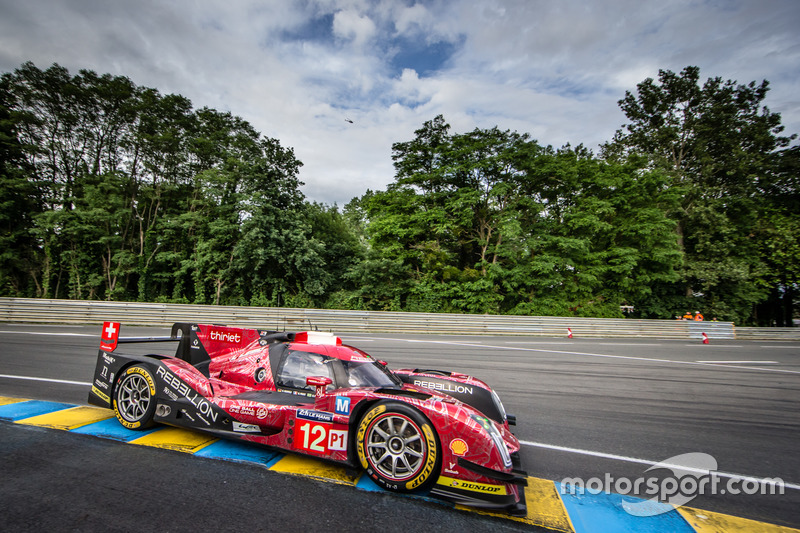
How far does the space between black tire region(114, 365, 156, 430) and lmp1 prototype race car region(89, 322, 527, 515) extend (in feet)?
0.04

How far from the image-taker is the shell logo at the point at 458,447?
262 centimetres

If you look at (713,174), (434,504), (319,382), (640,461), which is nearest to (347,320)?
(319,382)

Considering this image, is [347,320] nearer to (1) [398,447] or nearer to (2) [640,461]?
(2) [640,461]

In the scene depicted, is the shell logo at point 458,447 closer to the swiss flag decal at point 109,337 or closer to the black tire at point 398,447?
the black tire at point 398,447

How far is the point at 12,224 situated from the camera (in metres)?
21.3

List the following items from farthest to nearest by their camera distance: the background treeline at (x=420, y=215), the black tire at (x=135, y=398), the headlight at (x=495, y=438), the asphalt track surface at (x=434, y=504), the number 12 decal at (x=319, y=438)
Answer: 1. the background treeline at (x=420, y=215)
2. the black tire at (x=135, y=398)
3. the number 12 decal at (x=319, y=438)
4. the headlight at (x=495, y=438)
5. the asphalt track surface at (x=434, y=504)

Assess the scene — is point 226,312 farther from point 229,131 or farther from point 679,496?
point 679,496

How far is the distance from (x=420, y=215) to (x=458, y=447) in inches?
719

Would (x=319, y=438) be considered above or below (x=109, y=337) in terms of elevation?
below

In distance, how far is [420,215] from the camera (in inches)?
800

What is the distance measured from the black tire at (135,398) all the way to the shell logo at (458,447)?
324cm

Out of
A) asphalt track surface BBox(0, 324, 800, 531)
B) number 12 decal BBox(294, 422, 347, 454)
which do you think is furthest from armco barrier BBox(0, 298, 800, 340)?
number 12 decal BBox(294, 422, 347, 454)

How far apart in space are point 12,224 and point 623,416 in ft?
107

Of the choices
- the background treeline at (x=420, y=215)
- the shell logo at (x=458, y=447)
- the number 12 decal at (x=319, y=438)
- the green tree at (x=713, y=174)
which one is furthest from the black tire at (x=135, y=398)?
the green tree at (x=713, y=174)
